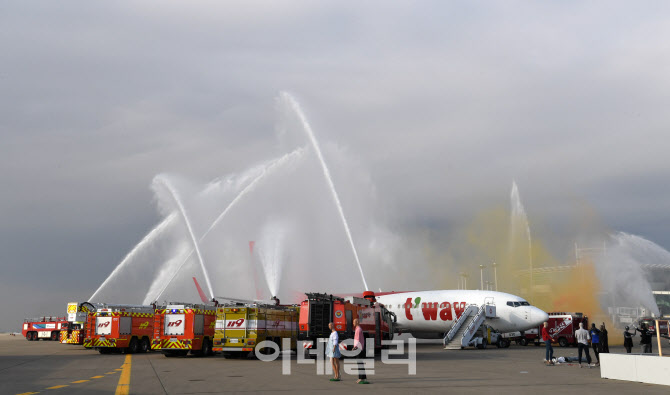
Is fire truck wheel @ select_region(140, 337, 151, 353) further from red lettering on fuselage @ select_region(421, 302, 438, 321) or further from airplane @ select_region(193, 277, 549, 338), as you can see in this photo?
red lettering on fuselage @ select_region(421, 302, 438, 321)

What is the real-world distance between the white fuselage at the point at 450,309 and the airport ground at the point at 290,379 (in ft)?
52.0

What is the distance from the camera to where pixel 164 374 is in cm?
2386

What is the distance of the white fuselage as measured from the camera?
45.2 meters

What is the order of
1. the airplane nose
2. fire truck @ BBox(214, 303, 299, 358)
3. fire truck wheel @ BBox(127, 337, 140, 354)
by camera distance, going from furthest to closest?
the airplane nose → fire truck wheel @ BBox(127, 337, 140, 354) → fire truck @ BBox(214, 303, 299, 358)

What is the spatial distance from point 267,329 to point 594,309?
166ft

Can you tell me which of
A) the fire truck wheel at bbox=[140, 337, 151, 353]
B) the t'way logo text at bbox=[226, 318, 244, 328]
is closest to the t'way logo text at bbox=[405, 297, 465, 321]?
the fire truck wheel at bbox=[140, 337, 151, 353]

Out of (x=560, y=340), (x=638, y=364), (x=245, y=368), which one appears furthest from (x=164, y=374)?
(x=560, y=340)

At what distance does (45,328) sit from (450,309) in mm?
54270

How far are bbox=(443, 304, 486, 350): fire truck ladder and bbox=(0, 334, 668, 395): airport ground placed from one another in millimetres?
13664

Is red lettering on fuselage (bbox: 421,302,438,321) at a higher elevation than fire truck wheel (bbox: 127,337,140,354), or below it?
higher

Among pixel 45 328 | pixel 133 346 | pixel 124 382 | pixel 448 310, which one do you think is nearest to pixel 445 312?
pixel 448 310

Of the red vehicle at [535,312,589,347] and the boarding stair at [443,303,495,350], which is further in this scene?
the red vehicle at [535,312,589,347]

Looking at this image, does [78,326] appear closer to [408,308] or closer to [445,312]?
[408,308]

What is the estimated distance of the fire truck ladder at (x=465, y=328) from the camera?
142ft
